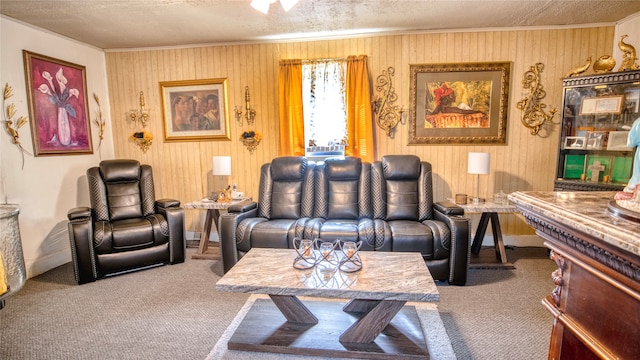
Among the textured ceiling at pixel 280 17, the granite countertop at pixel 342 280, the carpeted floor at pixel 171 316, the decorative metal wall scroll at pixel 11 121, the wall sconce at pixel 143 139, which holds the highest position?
the textured ceiling at pixel 280 17

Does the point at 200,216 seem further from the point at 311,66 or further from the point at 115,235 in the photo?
the point at 311,66

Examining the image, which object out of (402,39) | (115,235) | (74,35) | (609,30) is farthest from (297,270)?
(609,30)

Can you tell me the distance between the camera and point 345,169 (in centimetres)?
350

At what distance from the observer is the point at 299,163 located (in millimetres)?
3564

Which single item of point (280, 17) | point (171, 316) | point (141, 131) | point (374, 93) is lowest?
point (171, 316)

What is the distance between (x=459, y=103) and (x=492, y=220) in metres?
1.39

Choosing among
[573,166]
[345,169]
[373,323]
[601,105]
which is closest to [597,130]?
[601,105]

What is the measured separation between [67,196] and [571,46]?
5.96 meters

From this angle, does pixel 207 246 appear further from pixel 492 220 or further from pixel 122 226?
pixel 492 220

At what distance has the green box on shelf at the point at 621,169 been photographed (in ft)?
9.83

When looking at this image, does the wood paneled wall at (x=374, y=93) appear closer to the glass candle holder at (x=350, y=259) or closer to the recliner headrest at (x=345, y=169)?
the recliner headrest at (x=345, y=169)

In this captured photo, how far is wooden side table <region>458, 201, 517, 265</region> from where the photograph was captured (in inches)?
124

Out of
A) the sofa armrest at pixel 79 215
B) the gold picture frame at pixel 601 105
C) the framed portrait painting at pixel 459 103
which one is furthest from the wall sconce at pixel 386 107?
the sofa armrest at pixel 79 215

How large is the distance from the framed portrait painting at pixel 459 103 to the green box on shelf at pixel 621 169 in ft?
3.32
